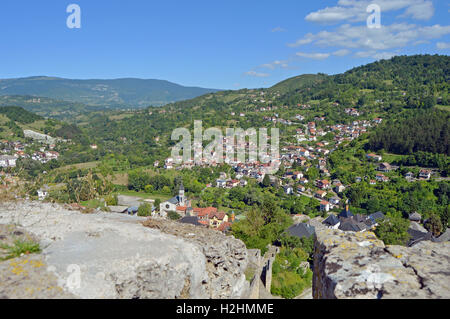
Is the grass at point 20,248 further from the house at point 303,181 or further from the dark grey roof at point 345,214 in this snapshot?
the house at point 303,181

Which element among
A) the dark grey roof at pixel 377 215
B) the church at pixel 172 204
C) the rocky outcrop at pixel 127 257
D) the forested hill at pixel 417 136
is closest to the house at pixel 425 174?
the forested hill at pixel 417 136

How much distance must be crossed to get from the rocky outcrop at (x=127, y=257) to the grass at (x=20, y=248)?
12 centimetres

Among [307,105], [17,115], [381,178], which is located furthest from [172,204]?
[307,105]

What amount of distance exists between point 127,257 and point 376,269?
2.76 meters

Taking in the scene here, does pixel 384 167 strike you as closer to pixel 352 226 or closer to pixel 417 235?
pixel 417 235

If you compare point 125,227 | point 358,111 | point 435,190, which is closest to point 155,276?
point 125,227

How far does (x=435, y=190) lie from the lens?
47.5 m

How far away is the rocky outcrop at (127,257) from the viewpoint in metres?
3.12

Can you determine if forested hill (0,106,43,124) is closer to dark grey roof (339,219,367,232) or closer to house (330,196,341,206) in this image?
house (330,196,341,206)

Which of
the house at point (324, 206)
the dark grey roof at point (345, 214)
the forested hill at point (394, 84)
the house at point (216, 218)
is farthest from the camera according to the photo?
the forested hill at point (394, 84)

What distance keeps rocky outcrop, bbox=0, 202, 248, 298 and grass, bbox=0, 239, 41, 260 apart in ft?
0.39

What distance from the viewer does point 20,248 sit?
3375 millimetres
